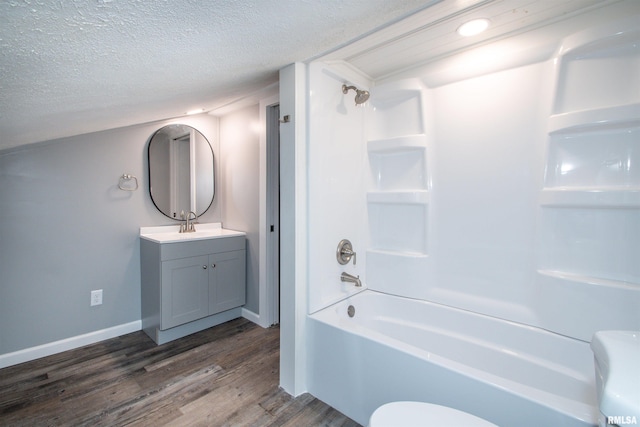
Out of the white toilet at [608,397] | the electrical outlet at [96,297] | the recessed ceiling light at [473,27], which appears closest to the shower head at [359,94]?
the recessed ceiling light at [473,27]

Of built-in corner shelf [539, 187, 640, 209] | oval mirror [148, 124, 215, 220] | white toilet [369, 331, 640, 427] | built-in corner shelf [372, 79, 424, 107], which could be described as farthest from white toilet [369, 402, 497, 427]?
oval mirror [148, 124, 215, 220]

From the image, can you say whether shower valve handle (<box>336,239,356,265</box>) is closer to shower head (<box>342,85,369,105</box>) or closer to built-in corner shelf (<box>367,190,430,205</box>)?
built-in corner shelf (<box>367,190,430,205</box>)

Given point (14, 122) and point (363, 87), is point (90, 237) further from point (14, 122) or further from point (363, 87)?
point (363, 87)

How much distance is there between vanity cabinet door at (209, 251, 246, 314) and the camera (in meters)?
2.59

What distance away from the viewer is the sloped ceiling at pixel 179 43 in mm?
732

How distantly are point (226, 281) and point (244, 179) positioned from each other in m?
1.01

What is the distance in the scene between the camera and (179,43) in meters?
0.98

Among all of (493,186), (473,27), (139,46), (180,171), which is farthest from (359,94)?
(180,171)

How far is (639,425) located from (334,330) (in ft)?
3.95

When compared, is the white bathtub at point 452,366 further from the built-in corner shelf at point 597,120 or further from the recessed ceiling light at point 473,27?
the recessed ceiling light at point 473,27

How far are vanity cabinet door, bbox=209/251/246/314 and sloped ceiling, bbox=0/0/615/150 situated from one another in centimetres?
139

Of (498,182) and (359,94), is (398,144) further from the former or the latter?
(498,182)

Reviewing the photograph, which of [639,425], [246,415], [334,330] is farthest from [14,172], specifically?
[639,425]

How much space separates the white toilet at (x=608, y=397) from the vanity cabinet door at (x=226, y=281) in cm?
197
